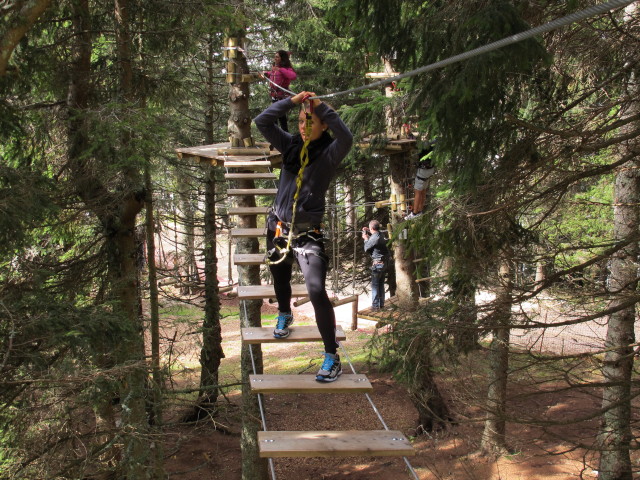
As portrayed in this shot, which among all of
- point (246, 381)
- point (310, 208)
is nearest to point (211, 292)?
point (246, 381)

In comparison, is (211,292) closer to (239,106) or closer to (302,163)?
(239,106)

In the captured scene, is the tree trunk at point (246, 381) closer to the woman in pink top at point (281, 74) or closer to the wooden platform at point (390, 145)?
the woman in pink top at point (281, 74)

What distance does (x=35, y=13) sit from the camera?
4512 mm

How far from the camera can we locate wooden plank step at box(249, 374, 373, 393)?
11.3 ft

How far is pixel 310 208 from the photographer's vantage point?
12.1 ft

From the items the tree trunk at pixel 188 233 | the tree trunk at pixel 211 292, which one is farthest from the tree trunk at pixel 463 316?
the tree trunk at pixel 211 292

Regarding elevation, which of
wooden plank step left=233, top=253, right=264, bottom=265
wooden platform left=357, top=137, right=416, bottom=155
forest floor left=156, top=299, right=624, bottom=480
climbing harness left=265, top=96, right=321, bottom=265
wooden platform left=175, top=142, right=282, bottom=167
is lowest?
forest floor left=156, top=299, right=624, bottom=480

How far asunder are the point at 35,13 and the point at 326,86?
31.1 ft

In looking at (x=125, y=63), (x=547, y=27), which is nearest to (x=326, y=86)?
(x=125, y=63)

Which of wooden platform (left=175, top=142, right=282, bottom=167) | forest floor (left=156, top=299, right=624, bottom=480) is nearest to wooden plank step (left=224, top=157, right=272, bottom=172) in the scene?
wooden platform (left=175, top=142, right=282, bottom=167)

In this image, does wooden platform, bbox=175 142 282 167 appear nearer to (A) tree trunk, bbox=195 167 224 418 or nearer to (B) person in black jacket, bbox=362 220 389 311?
(A) tree trunk, bbox=195 167 224 418

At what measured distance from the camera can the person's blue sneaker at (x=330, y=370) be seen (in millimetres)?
3490

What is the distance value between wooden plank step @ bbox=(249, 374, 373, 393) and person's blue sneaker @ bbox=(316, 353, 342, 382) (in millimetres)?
27

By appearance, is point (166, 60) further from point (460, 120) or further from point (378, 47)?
point (460, 120)
